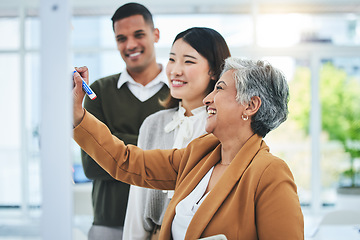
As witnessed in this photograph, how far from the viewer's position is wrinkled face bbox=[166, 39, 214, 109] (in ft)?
6.06

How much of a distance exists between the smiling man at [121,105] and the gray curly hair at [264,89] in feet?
2.27

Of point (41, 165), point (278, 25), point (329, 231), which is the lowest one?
point (329, 231)

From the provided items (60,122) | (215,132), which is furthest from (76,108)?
(60,122)

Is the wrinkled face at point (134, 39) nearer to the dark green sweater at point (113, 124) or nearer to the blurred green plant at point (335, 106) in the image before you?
the dark green sweater at point (113, 124)

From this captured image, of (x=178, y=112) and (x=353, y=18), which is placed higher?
(x=353, y=18)

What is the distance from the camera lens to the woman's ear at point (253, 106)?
1.54 metres

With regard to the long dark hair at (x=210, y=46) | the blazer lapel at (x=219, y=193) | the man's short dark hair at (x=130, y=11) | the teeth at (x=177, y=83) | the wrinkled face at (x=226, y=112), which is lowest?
the blazer lapel at (x=219, y=193)

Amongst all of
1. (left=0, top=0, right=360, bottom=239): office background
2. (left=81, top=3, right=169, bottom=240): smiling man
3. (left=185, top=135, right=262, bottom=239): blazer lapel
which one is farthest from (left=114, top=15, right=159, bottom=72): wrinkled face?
(left=0, top=0, right=360, bottom=239): office background

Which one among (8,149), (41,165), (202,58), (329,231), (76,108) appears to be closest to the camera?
(41,165)

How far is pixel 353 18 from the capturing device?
258 inches

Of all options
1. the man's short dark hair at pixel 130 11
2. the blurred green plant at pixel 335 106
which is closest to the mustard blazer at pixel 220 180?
the man's short dark hair at pixel 130 11

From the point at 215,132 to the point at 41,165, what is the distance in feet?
2.73

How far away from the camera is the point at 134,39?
2.13 meters

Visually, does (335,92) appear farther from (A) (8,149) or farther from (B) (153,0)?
(A) (8,149)
